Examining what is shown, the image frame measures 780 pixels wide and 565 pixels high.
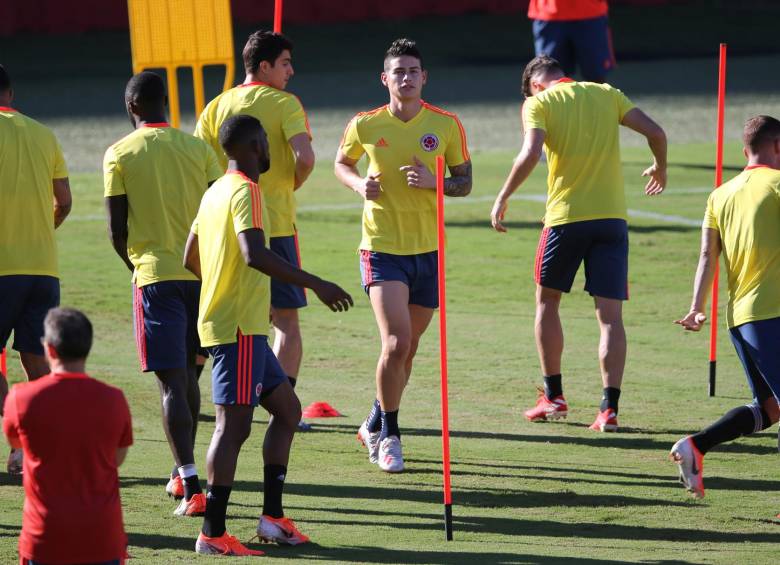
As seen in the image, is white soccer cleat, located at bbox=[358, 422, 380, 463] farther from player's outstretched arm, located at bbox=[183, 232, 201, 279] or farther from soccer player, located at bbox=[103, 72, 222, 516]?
player's outstretched arm, located at bbox=[183, 232, 201, 279]

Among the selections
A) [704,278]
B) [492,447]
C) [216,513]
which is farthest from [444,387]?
[492,447]

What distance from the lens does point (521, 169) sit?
9078 millimetres

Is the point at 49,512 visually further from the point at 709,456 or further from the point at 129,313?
the point at 129,313

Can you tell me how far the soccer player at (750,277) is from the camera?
7.16 m

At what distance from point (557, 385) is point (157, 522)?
3.22 meters

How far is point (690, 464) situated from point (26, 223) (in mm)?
3632

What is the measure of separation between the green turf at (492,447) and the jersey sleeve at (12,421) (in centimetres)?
161

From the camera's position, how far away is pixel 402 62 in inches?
331

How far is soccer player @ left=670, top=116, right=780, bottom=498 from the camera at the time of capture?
7.16 meters

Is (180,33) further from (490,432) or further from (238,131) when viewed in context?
(238,131)

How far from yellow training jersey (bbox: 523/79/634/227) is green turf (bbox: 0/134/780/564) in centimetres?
139

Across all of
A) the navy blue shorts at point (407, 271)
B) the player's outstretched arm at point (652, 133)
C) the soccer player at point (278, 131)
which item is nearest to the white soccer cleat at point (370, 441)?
the soccer player at point (278, 131)

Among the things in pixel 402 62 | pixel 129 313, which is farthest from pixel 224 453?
pixel 129 313

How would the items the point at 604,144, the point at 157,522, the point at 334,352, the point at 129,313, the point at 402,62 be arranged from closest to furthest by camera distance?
the point at 157,522
the point at 402,62
the point at 604,144
the point at 334,352
the point at 129,313
